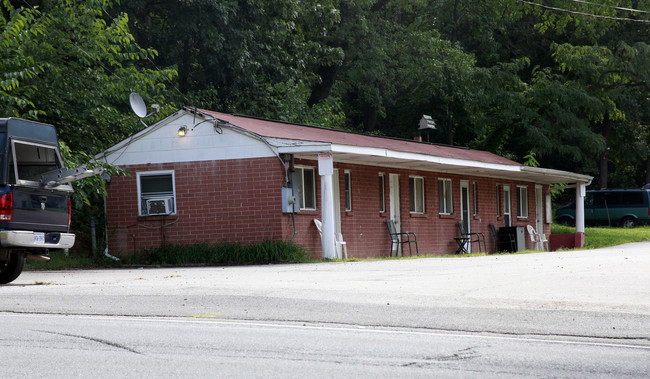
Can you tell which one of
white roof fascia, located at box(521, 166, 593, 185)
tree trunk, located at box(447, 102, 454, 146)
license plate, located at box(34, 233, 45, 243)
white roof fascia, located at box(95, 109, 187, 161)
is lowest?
license plate, located at box(34, 233, 45, 243)

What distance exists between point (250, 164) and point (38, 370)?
51.5ft

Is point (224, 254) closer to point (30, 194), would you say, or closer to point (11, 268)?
point (11, 268)

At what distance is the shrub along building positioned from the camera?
2219 centimetres

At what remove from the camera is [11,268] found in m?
15.0

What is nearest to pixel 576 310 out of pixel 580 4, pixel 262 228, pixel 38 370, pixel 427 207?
pixel 38 370

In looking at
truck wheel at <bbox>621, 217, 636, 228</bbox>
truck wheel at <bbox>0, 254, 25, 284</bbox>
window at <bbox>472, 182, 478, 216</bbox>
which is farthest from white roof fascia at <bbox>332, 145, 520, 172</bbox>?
truck wheel at <bbox>621, 217, 636, 228</bbox>

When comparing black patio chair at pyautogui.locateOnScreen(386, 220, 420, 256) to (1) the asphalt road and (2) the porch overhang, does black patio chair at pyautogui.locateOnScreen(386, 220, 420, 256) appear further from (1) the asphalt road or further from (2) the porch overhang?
(1) the asphalt road

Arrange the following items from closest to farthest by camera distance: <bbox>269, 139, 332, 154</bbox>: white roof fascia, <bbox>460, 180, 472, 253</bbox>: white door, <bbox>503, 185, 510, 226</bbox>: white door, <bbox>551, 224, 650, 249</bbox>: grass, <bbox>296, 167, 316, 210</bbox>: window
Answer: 1. <bbox>269, 139, 332, 154</bbox>: white roof fascia
2. <bbox>296, 167, 316, 210</bbox>: window
3. <bbox>460, 180, 472, 253</bbox>: white door
4. <bbox>551, 224, 650, 249</bbox>: grass
5. <bbox>503, 185, 510, 226</bbox>: white door

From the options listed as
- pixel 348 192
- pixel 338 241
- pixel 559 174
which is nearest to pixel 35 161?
pixel 338 241

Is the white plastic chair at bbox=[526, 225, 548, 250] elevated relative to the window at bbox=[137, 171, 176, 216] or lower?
lower

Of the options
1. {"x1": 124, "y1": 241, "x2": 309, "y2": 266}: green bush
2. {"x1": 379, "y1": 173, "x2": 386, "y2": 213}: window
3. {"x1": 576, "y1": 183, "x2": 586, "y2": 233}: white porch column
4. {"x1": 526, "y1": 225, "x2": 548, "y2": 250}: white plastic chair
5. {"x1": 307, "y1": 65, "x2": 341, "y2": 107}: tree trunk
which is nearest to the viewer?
{"x1": 124, "y1": 241, "x2": 309, "y2": 266}: green bush

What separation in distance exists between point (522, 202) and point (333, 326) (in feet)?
90.2

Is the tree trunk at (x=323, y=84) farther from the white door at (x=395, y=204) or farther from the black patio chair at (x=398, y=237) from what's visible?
the black patio chair at (x=398, y=237)

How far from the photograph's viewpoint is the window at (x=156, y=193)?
23.4 metres
